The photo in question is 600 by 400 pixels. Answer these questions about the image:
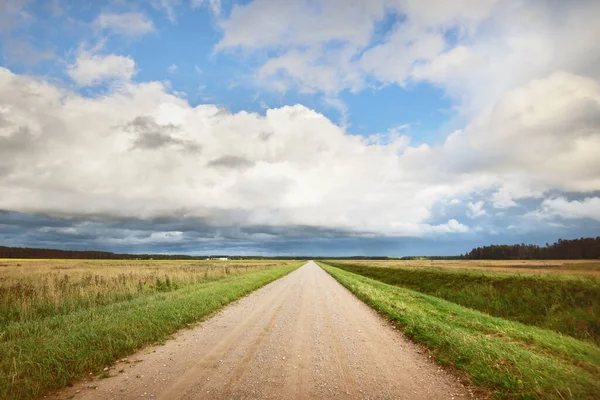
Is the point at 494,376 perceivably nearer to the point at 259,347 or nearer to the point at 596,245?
the point at 259,347

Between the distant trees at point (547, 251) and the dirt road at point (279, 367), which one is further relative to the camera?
the distant trees at point (547, 251)

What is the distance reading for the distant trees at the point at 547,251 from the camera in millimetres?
102000

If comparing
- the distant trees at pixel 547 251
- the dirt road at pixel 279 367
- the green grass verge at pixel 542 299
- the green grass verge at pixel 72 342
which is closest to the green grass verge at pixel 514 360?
the dirt road at pixel 279 367

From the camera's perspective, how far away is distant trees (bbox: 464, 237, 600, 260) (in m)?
102

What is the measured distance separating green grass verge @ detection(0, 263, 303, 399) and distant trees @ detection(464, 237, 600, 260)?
122212mm

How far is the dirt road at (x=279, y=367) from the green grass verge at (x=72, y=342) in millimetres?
580

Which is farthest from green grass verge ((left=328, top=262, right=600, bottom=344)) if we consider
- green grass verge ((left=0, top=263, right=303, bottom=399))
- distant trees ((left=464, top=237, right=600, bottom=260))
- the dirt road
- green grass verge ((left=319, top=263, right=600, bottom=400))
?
distant trees ((left=464, top=237, right=600, bottom=260))

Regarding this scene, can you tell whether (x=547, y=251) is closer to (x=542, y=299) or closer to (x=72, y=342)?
(x=542, y=299)

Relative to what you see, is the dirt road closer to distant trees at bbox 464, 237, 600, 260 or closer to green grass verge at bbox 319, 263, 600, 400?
green grass verge at bbox 319, 263, 600, 400

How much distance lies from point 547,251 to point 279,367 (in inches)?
6478

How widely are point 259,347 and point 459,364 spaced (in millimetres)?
5290

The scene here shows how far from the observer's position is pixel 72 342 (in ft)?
29.2

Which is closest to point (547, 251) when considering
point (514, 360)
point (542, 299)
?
point (542, 299)

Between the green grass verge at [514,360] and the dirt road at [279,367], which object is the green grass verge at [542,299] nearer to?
the green grass verge at [514,360]
